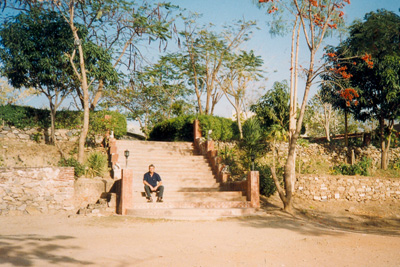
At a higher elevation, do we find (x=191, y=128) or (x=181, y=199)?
(x=191, y=128)

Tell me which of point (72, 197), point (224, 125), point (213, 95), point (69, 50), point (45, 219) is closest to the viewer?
point (45, 219)

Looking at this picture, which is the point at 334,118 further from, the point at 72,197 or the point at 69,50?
the point at 72,197

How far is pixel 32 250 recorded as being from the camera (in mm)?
6617

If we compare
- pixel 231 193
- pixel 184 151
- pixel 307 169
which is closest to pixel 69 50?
pixel 184 151

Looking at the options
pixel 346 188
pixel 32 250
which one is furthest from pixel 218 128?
pixel 32 250

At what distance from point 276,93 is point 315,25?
5.74 meters

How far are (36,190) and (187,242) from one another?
6415mm

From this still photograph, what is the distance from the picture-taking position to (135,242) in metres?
7.54

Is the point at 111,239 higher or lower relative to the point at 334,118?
lower

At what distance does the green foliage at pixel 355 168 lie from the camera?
1686cm

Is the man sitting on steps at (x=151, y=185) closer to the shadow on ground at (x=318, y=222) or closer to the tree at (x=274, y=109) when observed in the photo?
the shadow on ground at (x=318, y=222)

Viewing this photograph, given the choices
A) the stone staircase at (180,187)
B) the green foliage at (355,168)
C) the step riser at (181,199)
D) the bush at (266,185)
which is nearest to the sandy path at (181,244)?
the stone staircase at (180,187)

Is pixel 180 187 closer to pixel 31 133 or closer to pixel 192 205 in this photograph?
pixel 192 205

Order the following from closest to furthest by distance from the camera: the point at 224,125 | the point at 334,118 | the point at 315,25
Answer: the point at 315,25, the point at 224,125, the point at 334,118
